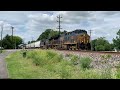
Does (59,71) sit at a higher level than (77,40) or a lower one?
lower

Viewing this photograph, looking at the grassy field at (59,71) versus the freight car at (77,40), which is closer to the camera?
the grassy field at (59,71)

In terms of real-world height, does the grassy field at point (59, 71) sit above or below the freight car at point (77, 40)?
below

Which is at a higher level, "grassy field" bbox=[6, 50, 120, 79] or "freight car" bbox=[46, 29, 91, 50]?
"freight car" bbox=[46, 29, 91, 50]

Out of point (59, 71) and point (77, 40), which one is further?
point (77, 40)

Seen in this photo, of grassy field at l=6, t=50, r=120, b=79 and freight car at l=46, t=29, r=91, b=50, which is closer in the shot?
grassy field at l=6, t=50, r=120, b=79
